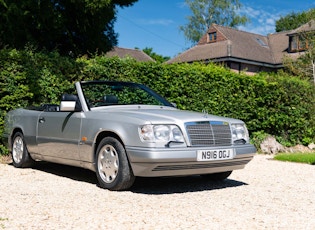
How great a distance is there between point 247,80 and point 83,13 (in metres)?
7.01

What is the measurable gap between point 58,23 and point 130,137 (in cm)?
1114

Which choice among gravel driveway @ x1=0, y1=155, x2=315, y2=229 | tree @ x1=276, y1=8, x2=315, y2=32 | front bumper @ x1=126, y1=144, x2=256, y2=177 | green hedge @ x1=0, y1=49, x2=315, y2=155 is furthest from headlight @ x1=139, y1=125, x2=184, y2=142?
tree @ x1=276, y1=8, x2=315, y2=32

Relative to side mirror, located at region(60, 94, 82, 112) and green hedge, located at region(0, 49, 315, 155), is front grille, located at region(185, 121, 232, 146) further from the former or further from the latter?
green hedge, located at region(0, 49, 315, 155)

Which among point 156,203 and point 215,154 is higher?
point 215,154

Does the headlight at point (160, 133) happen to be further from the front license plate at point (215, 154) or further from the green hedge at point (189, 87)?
Result: the green hedge at point (189, 87)

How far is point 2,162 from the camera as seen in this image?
9023 mm

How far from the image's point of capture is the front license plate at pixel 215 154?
5.68 m

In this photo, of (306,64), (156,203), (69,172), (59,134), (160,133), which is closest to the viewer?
(156,203)

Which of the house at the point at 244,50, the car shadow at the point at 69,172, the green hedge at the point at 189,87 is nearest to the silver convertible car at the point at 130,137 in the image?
the car shadow at the point at 69,172

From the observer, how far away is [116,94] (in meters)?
7.11

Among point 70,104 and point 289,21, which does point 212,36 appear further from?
point 70,104

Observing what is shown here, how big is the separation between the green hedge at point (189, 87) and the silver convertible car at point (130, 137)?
6.86ft

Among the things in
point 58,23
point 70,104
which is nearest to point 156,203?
point 70,104

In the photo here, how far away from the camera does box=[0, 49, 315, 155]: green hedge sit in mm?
9352
